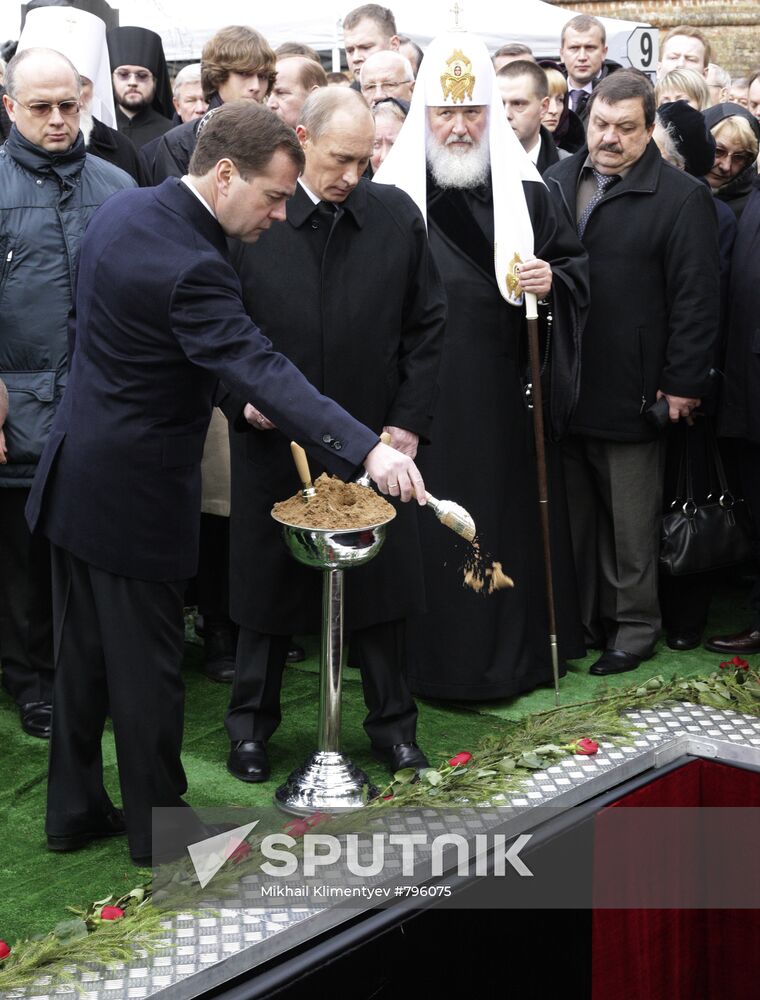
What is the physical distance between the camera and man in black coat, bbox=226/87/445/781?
13.6ft

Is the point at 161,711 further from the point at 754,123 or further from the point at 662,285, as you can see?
the point at 754,123

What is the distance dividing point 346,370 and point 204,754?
4.56 ft

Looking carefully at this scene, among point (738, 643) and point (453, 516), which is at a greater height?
point (453, 516)

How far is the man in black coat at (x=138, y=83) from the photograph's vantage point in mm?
7477

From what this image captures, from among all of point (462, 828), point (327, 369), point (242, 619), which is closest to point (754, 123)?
point (327, 369)

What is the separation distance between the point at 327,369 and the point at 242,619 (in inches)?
32.7

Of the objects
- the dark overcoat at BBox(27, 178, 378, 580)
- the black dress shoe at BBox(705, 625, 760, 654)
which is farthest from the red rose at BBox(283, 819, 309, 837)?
the black dress shoe at BBox(705, 625, 760, 654)

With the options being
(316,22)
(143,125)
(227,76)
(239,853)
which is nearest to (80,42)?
(227,76)

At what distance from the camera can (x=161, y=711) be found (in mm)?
3652

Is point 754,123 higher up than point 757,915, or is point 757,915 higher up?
point 754,123

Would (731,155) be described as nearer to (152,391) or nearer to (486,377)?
(486,377)

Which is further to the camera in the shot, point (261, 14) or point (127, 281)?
point (261, 14)

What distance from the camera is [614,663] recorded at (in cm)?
542

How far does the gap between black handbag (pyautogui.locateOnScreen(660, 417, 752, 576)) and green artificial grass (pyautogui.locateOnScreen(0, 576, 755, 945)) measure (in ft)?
1.34
